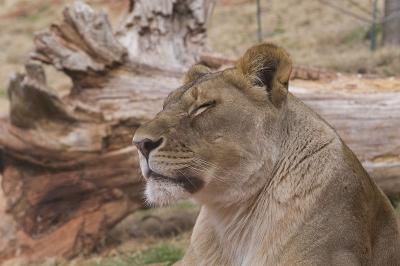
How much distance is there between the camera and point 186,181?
3.13 meters

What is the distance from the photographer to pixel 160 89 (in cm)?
606

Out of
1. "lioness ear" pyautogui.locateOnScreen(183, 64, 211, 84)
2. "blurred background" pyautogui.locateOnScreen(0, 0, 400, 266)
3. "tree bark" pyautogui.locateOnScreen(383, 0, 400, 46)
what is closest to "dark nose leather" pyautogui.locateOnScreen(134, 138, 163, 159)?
"lioness ear" pyautogui.locateOnScreen(183, 64, 211, 84)

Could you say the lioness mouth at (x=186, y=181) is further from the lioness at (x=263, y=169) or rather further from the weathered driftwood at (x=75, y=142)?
the weathered driftwood at (x=75, y=142)

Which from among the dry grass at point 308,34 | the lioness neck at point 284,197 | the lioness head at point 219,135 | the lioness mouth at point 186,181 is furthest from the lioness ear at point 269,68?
the dry grass at point 308,34

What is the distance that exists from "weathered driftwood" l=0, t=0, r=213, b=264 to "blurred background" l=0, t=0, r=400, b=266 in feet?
0.62

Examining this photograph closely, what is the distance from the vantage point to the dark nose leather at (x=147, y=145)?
301 centimetres

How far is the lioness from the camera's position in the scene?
3.11 meters

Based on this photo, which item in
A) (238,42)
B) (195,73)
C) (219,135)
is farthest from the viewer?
(238,42)

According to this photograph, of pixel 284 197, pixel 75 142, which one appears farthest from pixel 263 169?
pixel 75 142

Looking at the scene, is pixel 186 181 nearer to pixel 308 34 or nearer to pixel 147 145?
pixel 147 145

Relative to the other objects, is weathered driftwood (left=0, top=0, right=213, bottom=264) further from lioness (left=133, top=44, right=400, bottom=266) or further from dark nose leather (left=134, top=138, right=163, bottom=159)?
dark nose leather (left=134, top=138, right=163, bottom=159)

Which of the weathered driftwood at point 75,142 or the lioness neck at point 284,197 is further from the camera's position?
the weathered driftwood at point 75,142

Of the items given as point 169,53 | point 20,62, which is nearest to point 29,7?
point 20,62

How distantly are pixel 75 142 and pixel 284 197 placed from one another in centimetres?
298
